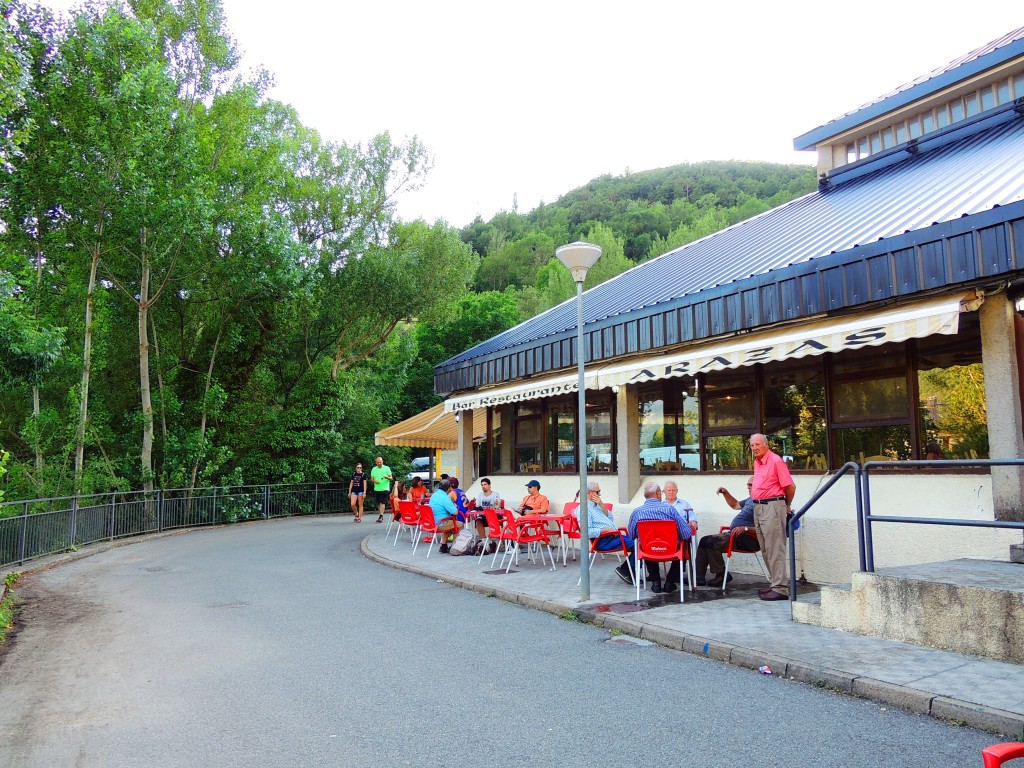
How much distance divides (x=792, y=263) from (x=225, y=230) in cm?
1796

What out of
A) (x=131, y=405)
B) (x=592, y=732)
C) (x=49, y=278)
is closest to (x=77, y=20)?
(x=49, y=278)

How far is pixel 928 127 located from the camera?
12719mm

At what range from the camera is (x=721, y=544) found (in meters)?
8.55

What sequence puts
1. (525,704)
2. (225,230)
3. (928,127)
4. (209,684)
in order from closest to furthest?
(525,704), (209,684), (928,127), (225,230)

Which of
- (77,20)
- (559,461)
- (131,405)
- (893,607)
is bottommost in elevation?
(893,607)

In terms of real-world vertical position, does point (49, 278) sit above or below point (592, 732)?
above

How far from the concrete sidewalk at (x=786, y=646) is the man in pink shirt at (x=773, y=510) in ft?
1.02

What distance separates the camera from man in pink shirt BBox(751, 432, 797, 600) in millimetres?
7609

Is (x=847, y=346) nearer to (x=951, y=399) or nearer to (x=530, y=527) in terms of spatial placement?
(x=951, y=399)

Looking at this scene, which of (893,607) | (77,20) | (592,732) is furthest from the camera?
(77,20)

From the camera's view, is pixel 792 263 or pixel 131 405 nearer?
pixel 792 263

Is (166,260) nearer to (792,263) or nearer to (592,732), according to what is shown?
(792,263)

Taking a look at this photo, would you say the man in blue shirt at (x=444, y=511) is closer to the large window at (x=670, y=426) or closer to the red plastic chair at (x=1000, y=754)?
the large window at (x=670, y=426)

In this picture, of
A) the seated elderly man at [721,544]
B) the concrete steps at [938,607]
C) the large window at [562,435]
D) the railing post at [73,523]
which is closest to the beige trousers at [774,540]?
the seated elderly man at [721,544]
